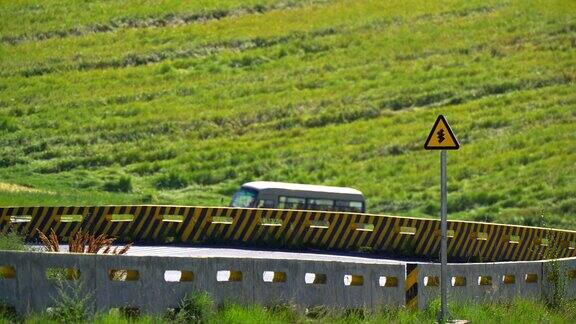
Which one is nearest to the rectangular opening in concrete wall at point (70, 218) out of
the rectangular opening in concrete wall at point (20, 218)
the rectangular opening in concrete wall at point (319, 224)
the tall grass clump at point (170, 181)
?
the rectangular opening in concrete wall at point (20, 218)

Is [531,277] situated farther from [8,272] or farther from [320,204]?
[320,204]

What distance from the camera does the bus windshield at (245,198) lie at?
A: 42.4 metres

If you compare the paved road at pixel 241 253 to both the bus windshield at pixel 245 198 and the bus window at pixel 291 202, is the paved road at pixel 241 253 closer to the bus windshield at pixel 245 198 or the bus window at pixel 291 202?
the bus windshield at pixel 245 198

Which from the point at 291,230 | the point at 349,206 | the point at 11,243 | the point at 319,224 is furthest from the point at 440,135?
the point at 349,206

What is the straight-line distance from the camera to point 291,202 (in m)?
43.1

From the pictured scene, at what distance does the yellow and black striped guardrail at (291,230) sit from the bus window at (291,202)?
10.7 meters

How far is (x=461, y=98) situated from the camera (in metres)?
63.0

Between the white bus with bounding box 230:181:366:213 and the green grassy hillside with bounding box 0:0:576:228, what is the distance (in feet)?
12.3

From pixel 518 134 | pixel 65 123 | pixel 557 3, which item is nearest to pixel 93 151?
pixel 65 123

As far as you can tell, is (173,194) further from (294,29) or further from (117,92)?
(294,29)

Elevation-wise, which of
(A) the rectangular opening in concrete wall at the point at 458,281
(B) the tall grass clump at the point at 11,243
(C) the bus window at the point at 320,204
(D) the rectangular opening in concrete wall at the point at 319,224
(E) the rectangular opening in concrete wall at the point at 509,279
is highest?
(B) the tall grass clump at the point at 11,243

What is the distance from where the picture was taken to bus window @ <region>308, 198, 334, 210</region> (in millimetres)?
43812

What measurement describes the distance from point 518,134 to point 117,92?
729 inches

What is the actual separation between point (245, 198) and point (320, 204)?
2701mm
